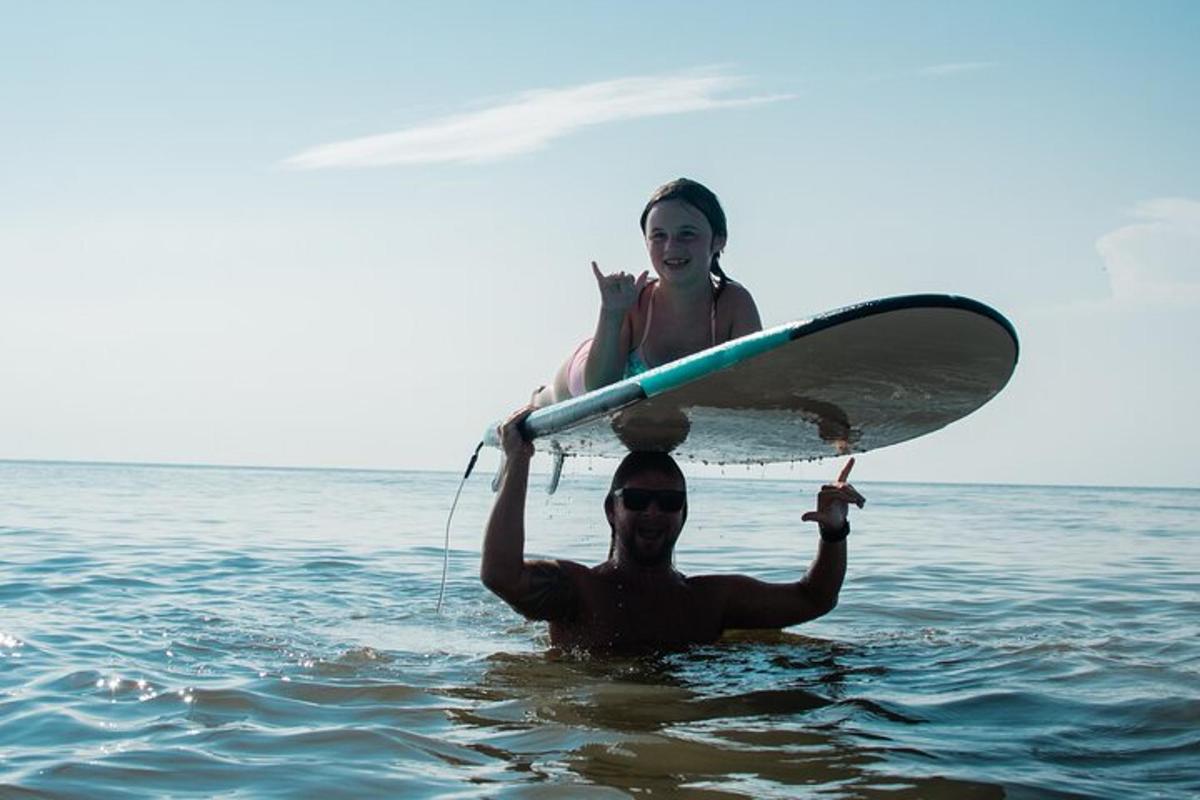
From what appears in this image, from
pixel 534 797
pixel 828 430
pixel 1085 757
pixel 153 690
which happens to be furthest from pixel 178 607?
pixel 1085 757

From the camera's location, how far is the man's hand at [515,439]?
5.10 meters

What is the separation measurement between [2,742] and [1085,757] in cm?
323

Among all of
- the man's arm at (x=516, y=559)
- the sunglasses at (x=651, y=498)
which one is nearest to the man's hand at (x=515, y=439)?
the man's arm at (x=516, y=559)

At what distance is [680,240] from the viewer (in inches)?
216

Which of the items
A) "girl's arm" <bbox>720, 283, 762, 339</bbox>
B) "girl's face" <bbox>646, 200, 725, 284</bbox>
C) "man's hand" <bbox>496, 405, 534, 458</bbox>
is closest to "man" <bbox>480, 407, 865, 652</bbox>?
"man's hand" <bbox>496, 405, 534, 458</bbox>

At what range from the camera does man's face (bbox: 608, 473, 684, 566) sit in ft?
17.3

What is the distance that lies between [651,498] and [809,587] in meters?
0.74

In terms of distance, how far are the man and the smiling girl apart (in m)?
0.41

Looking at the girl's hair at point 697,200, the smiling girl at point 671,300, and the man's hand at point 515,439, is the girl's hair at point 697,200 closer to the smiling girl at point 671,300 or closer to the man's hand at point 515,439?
the smiling girl at point 671,300

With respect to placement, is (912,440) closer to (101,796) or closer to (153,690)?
(153,690)

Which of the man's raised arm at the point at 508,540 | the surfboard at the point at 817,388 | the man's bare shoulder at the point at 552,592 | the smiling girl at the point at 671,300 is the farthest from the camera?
the smiling girl at the point at 671,300

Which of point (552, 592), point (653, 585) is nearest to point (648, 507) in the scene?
point (653, 585)

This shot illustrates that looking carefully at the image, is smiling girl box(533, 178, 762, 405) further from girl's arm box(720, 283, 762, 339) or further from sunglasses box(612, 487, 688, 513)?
sunglasses box(612, 487, 688, 513)

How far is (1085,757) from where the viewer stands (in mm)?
4059
